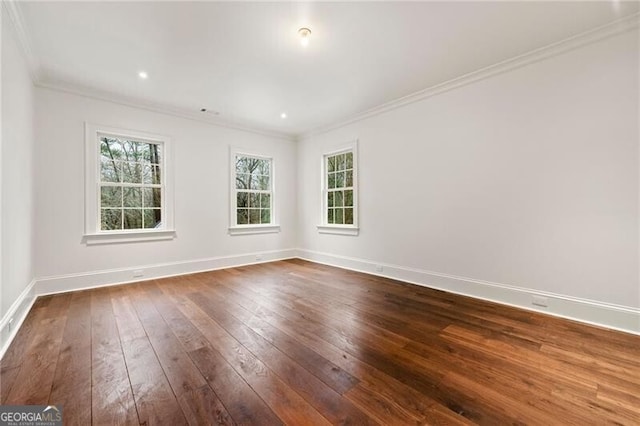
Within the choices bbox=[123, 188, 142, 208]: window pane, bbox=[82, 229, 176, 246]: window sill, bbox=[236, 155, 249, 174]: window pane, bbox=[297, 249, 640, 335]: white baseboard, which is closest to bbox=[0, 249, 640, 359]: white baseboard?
bbox=[297, 249, 640, 335]: white baseboard

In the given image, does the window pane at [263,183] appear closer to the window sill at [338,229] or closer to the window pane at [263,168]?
the window pane at [263,168]

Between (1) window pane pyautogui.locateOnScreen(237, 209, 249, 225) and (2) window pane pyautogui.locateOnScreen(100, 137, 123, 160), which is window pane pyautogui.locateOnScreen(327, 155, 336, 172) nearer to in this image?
(1) window pane pyautogui.locateOnScreen(237, 209, 249, 225)

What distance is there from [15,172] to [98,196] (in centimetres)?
→ 139

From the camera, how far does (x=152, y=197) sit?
4.41m

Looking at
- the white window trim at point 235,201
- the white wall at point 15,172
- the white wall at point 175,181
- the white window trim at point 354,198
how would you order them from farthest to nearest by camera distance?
the white window trim at point 235,201 → the white window trim at point 354,198 → the white wall at point 175,181 → the white wall at point 15,172

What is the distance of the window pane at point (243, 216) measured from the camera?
5.40 metres

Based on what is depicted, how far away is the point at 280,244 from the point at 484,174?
13.4 ft

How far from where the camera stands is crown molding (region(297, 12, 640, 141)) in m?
2.45

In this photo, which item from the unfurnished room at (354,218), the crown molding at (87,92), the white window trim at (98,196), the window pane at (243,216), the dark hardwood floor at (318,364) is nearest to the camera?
the dark hardwood floor at (318,364)

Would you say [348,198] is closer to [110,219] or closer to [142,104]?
[142,104]

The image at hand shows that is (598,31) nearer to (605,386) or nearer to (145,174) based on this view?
(605,386)

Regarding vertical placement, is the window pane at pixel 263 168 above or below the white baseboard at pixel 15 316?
above

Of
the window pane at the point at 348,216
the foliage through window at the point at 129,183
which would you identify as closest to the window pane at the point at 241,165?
the foliage through window at the point at 129,183

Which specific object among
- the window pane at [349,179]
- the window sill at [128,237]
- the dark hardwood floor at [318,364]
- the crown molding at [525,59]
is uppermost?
the crown molding at [525,59]
